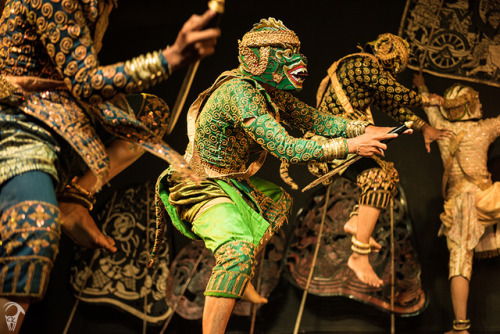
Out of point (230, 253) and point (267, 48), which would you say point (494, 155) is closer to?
point (267, 48)

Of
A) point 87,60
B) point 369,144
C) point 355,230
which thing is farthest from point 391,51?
point 87,60

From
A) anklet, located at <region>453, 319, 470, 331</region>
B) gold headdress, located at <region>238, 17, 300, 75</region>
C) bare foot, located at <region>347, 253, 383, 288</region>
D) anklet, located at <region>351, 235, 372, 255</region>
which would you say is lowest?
anklet, located at <region>453, 319, 470, 331</region>

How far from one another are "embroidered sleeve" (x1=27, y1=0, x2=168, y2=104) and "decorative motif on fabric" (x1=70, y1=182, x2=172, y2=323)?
2465mm

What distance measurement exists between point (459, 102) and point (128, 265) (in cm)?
244

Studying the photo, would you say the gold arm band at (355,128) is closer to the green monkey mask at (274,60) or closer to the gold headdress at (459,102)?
the green monkey mask at (274,60)

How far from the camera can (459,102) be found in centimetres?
431

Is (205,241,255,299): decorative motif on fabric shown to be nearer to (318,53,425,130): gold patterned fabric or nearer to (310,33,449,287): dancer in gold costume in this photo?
(310,33,449,287): dancer in gold costume

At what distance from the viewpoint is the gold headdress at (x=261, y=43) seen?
114 inches

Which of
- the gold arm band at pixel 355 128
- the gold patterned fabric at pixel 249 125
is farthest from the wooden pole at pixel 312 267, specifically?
the gold arm band at pixel 355 128

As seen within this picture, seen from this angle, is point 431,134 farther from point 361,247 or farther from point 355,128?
point 355,128

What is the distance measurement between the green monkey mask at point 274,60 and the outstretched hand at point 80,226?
970 millimetres

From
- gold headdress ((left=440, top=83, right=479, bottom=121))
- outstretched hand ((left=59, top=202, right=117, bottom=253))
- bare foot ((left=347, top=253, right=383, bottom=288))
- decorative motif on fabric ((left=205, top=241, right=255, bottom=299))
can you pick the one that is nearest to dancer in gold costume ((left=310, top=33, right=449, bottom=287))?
bare foot ((left=347, top=253, right=383, bottom=288))

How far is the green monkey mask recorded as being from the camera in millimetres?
2885

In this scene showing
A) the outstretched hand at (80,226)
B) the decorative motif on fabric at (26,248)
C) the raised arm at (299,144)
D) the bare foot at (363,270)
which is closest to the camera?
the decorative motif on fabric at (26,248)
